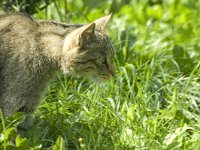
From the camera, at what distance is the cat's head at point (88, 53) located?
13.7 feet

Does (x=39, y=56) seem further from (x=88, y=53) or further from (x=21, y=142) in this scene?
(x=21, y=142)

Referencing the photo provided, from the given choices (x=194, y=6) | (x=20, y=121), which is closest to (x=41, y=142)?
(x=20, y=121)

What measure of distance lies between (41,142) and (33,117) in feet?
1.10

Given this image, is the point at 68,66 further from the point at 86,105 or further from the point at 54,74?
the point at 86,105

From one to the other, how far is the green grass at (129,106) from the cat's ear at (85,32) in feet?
1.51

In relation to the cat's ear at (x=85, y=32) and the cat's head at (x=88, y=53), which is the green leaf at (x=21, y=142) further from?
the cat's ear at (x=85, y=32)

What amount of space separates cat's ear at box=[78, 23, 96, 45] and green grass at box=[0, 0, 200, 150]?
0.46m

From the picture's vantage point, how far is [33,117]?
448 centimetres

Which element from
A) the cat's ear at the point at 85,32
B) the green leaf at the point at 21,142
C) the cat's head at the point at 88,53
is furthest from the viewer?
the cat's head at the point at 88,53

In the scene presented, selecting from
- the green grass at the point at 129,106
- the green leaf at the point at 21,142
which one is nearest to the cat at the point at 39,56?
the green grass at the point at 129,106

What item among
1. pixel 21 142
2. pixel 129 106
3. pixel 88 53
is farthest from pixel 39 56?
pixel 129 106

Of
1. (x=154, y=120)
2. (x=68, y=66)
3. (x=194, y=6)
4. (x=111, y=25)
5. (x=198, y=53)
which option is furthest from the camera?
(x=194, y=6)

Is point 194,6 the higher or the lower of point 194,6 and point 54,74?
the higher

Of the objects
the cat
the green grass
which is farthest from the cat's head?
the green grass
